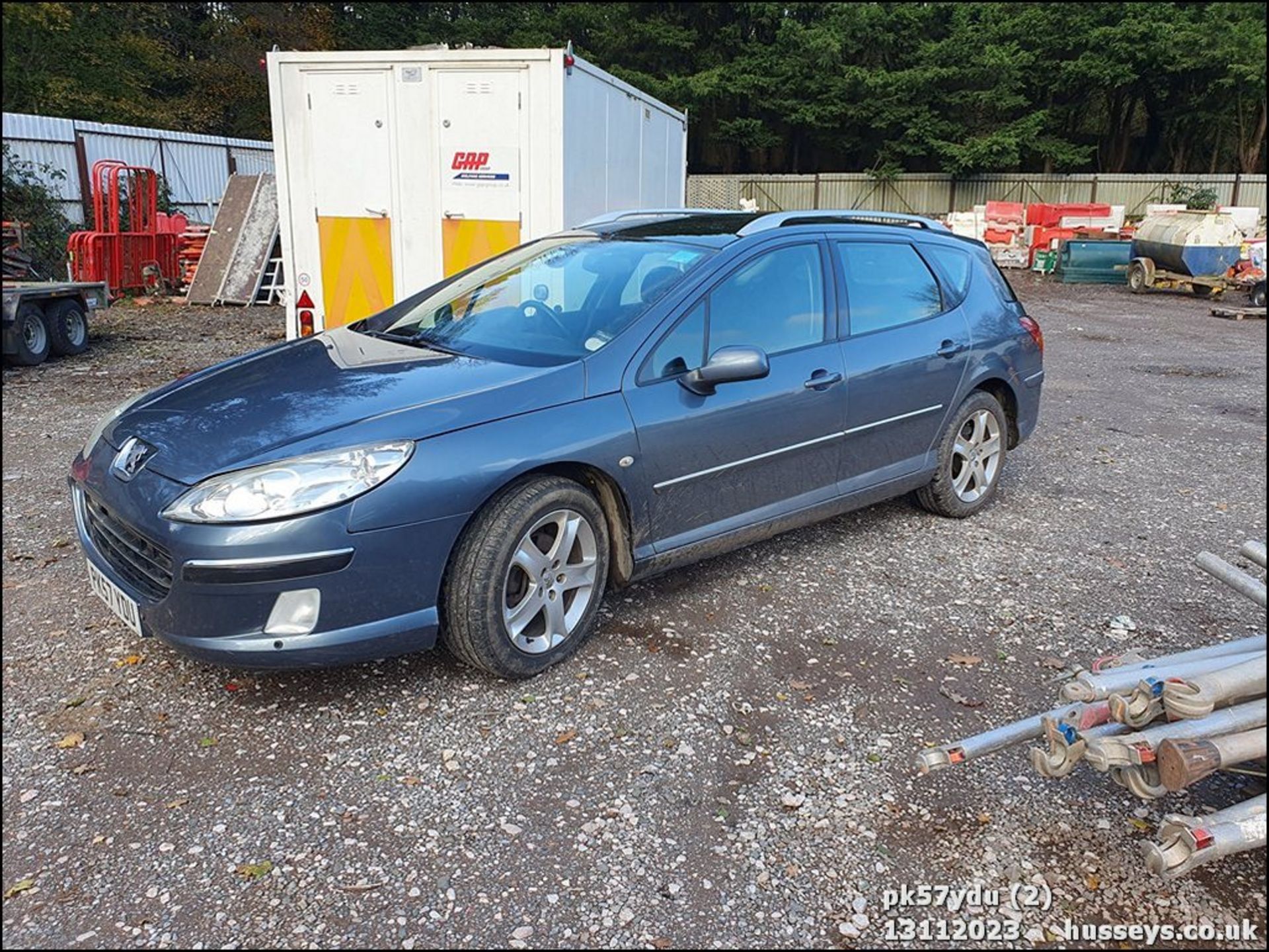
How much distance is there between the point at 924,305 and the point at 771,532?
163 centimetres

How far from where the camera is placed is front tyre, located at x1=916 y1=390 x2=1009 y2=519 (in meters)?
5.22

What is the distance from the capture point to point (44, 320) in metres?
9.42

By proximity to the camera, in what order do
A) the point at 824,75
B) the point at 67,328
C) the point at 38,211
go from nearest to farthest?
the point at 67,328, the point at 38,211, the point at 824,75

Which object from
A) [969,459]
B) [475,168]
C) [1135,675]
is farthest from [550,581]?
[475,168]

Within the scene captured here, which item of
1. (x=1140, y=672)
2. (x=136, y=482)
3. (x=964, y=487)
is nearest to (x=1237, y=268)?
(x=964, y=487)

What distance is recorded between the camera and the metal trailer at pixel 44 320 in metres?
8.75

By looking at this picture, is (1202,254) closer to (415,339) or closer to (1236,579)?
(1236,579)

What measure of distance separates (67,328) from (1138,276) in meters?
19.2

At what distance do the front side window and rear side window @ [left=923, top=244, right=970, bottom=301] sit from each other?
1068mm

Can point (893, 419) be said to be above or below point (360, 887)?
above

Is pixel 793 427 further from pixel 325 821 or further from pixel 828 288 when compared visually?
pixel 325 821

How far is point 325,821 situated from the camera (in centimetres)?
272

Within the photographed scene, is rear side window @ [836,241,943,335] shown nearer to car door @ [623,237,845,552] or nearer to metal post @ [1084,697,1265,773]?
car door @ [623,237,845,552]

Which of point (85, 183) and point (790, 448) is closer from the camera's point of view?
point (790, 448)
